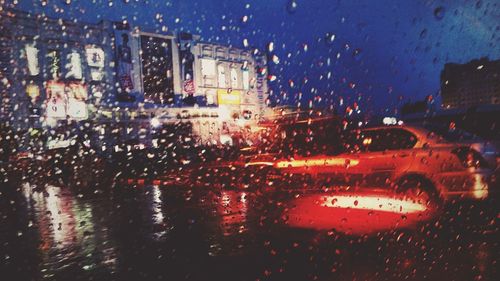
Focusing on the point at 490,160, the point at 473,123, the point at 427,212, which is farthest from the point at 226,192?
the point at 473,123

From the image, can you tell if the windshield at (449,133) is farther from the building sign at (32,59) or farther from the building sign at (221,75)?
the building sign at (221,75)

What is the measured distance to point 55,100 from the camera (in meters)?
26.0

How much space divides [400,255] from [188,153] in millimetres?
10500

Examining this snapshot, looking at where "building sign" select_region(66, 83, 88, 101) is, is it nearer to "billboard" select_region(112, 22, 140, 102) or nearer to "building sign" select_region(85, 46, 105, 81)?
"building sign" select_region(85, 46, 105, 81)

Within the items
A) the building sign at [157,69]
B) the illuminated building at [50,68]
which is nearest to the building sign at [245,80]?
the building sign at [157,69]

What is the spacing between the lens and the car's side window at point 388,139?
5594 mm

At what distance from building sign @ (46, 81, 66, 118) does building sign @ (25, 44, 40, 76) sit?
3.82 feet

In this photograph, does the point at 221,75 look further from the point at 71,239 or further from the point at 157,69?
the point at 71,239

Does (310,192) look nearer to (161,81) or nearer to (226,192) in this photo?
(226,192)

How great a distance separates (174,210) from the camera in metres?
6.77

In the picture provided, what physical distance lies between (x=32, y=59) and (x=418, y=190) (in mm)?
27636

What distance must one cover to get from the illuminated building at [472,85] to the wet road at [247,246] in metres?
3.44

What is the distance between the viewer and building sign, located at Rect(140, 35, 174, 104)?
30188 millimetres

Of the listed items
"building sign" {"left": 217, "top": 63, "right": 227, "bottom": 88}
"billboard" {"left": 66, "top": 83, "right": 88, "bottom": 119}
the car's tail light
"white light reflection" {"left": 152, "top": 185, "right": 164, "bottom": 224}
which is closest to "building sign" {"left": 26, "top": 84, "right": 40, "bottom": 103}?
"billboard" {"left": 66, "top": 83, "right": 88, "bottom": 119}
